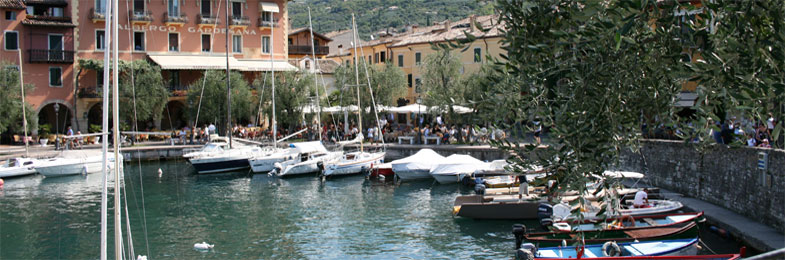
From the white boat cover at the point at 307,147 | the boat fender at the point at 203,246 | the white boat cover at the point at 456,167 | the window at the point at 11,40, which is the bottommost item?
the boat fender at the point at 203,246

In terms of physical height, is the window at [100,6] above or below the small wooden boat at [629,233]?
above

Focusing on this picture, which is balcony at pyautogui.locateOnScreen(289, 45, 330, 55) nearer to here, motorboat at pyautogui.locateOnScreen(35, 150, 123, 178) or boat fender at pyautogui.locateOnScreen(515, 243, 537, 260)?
motorboat at pyautogui.locateOnScreen(35, 150, 123, 178)

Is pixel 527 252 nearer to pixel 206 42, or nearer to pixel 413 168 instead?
pixel 413 168

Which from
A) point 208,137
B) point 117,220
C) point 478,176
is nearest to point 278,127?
point 208,137

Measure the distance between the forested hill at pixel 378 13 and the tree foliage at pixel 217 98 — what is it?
73.6m

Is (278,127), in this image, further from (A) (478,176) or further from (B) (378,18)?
(B) (378,18)

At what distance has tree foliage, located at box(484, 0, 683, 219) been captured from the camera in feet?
19.9

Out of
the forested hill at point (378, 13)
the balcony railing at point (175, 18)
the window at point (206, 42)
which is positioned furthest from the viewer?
the forested hill at point (378, 13)

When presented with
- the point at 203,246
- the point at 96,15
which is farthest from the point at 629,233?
the point at 96,15

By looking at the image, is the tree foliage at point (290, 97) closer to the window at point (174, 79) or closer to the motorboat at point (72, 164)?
the window at point (174, 79)

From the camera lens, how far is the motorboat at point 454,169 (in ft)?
110

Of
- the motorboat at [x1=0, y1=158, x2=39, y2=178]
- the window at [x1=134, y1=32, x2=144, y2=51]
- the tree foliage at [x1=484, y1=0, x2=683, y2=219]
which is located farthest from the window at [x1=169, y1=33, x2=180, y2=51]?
the tree foliage at [x1=484, y1=0, x2=683, y2=219]

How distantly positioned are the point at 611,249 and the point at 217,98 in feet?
123

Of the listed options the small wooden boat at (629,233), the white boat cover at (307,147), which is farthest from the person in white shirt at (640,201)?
the white boat cover at (307,147)
